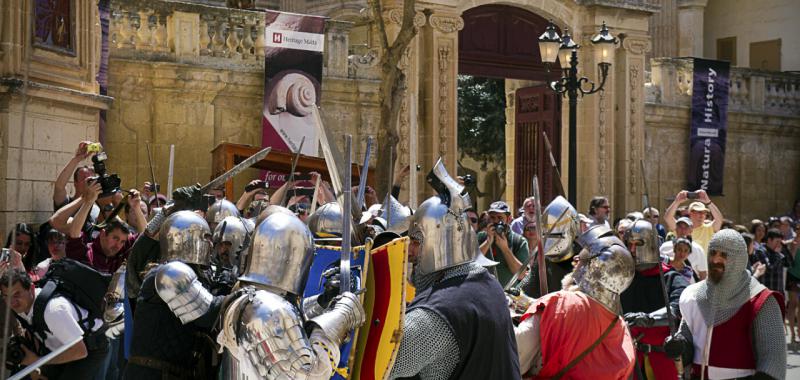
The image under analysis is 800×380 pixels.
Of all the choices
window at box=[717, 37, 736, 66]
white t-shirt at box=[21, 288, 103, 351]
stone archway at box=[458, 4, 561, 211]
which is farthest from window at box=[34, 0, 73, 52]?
window at box=[717, 37, 736, 66]

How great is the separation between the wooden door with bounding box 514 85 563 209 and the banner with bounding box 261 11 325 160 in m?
6.06

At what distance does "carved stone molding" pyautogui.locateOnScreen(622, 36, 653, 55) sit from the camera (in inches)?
783

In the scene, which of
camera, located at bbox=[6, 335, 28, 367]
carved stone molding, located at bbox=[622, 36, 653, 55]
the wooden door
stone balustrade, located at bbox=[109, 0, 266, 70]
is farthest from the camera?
the wooden door

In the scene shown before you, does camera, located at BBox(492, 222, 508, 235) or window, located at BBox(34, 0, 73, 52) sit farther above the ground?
window, located at BBox(34, 0, 73, 52)

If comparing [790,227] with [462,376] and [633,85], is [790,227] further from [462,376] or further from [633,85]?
[462,376]

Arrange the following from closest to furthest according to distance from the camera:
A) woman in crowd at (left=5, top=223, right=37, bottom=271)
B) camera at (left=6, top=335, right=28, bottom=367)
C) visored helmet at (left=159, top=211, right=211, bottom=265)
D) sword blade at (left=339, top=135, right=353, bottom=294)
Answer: sword blade at (left=339, top=135, right=353, bottom=294), visored helmet at (left=159, top=211, right=211, bottom=265), camera at (left=6, top=335, right=28, bottom=367), woman in crowd at (left=5, top=223, right=37, bottom=271)

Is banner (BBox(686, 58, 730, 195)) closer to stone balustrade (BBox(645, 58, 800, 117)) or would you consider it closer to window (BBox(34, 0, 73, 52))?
stone balustrade (BBox(645, 58, 800, 117))

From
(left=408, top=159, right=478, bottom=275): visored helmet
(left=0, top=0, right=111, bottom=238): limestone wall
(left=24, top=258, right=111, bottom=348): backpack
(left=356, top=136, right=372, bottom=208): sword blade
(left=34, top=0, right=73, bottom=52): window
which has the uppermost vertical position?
(left=34, top=0, right=73, bottom=52): window

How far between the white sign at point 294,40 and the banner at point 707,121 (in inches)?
339

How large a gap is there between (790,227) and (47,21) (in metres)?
11.6

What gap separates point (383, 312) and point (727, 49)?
28025mm

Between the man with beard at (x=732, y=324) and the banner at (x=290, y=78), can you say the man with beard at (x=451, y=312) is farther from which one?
the banner at (x=290, y=78)

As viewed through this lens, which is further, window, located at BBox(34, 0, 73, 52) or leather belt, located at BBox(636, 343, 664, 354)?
window, located at BBox(34, 0, 73, 52)

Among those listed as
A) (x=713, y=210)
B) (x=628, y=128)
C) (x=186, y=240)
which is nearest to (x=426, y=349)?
(x=186, y=240)
